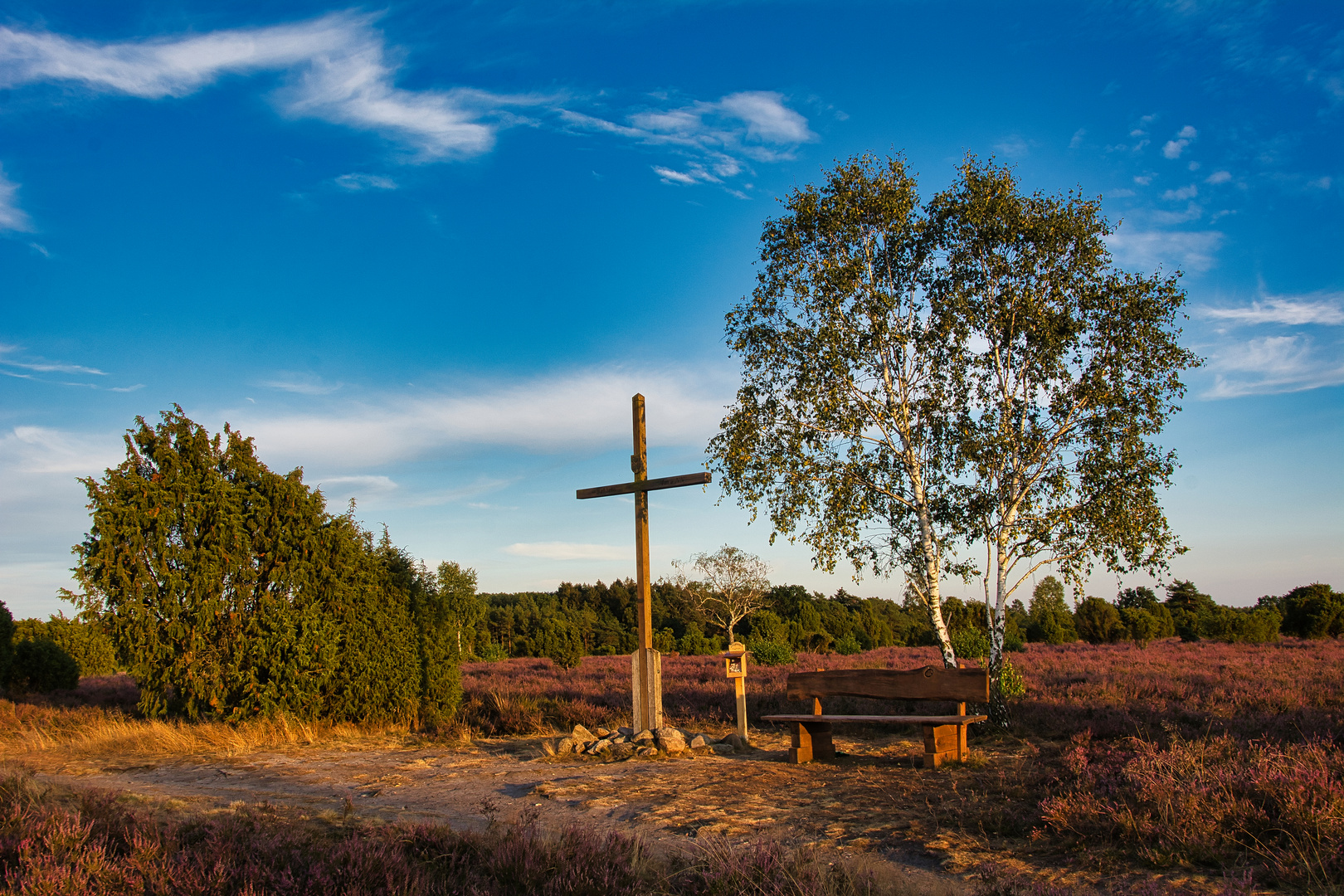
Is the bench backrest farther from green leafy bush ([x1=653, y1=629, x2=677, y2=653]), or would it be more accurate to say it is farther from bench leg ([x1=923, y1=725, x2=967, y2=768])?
green leafy bush ([x1=653, y1=629, x2=677, y2=653])

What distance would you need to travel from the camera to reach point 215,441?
1259 centimetres

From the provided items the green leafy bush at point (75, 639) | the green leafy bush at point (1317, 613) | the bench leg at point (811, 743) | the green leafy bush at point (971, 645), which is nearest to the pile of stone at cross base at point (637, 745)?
the bench leg at point (811, 743)

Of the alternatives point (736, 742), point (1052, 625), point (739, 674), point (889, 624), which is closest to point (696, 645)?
point (889, 624)

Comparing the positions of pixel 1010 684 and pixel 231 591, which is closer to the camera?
pixel 231 591

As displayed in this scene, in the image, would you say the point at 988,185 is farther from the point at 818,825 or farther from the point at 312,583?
the point at 312,583

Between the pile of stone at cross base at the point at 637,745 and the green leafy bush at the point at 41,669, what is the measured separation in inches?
582

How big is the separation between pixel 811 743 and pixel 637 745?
86.8 inches

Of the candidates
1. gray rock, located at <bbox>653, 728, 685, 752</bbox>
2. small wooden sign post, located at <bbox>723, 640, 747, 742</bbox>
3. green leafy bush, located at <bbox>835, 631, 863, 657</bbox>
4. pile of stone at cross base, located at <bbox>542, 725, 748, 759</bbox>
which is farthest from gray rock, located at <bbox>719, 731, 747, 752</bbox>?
green leafy bush, located at <bbox>835, 631, 863, 657</bbox>

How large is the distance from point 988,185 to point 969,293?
1.88 m

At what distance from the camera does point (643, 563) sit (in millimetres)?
11258

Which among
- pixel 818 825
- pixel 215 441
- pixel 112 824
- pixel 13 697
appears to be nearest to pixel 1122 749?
A: pixel 818 825

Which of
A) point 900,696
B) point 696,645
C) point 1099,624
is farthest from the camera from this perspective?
point 1099,624

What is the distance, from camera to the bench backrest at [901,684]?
897 cm

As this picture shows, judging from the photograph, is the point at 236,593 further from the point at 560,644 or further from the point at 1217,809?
the point at 560,644
